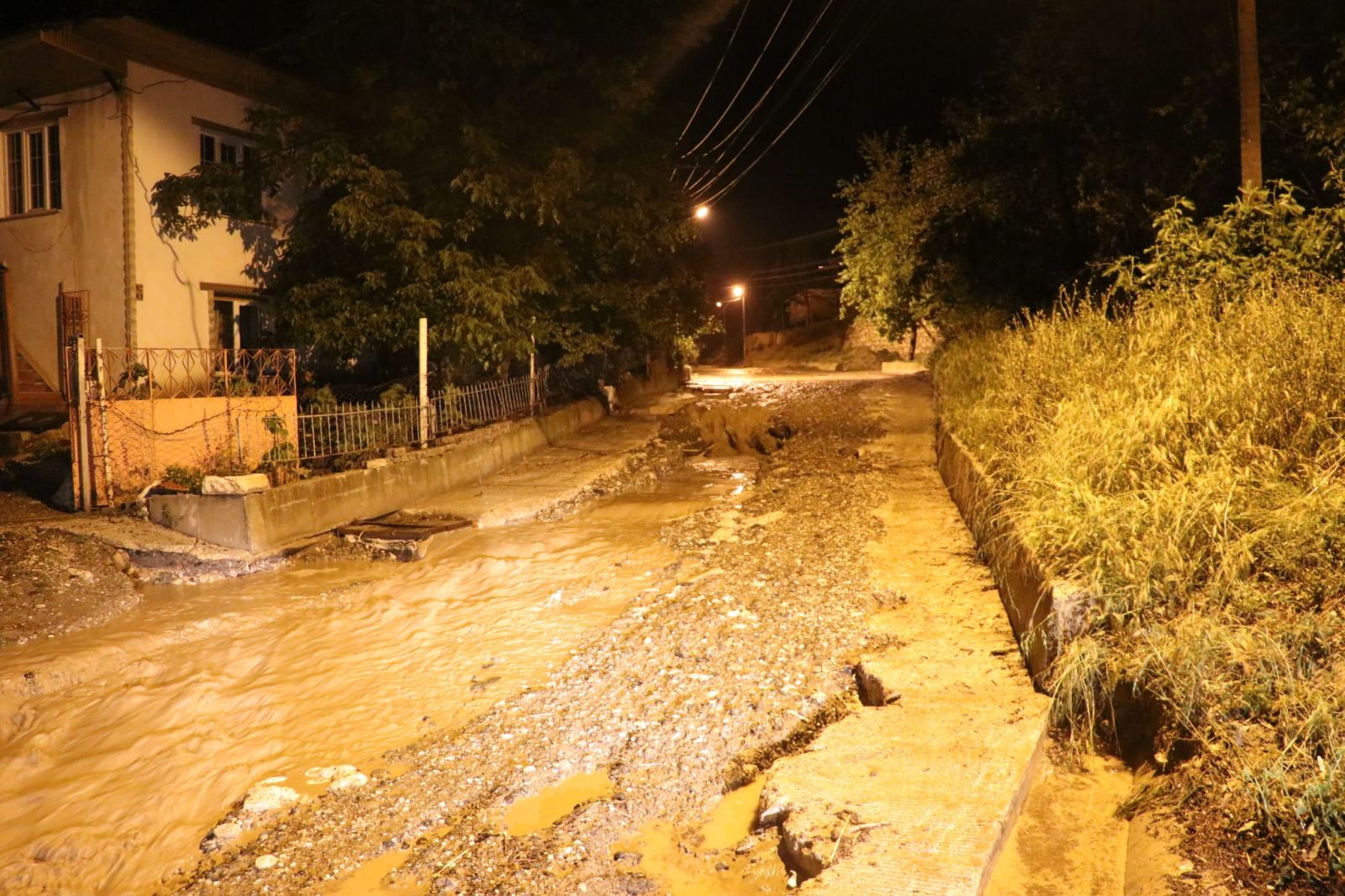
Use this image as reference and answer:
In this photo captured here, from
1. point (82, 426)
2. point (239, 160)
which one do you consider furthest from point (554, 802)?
point (239, 160)

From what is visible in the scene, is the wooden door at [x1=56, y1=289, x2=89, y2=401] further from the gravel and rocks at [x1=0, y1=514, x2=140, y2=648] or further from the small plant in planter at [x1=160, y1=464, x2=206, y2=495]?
the gravel and rocks at [x1=0, y1=514, x2=140, y2=648]

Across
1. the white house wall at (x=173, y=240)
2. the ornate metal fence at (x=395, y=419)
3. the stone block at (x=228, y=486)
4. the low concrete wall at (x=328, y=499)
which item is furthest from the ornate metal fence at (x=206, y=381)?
the low concrete wall at (x=328, y=499)

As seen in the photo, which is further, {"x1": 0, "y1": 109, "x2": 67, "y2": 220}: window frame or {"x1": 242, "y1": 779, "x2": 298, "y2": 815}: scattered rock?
{"x1": 0, "y1": 109, "x2": 67, "y2": 220}: window frame

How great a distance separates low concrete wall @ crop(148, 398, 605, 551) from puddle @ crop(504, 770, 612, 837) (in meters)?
5.78

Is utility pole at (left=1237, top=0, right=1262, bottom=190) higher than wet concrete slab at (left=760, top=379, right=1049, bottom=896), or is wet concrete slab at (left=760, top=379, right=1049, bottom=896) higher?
utility pole at (left=1237, top=0, right=1262, bottom=190)

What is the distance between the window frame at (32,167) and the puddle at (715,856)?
44.8 feet

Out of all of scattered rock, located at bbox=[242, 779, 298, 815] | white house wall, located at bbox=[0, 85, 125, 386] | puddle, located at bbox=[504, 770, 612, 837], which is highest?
white house wall, located at bbox=[0, 85, 125, 386]

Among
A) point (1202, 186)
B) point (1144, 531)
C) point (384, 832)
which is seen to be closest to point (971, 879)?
point (1144, 531)

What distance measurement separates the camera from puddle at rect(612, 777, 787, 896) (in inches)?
145

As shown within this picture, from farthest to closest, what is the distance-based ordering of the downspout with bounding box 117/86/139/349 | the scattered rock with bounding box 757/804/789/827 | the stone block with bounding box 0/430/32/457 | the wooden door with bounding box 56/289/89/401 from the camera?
1. the wooden door with bounding box 56/289/89/401
2. the downspout with bounding box 117/86/139/349
3. the stone block with bounding box 0/430/32/457
4. the scattered rock with bounding box 757/804/789/827

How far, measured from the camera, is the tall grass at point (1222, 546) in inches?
128

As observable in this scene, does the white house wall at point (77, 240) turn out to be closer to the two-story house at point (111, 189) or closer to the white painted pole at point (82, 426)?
the two-story house at point (111, 189)

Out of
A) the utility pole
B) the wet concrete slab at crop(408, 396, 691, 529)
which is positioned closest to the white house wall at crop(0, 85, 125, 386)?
the wet concrete slab at crop(408, 396, 691, 529)

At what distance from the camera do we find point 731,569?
783 centimetres
